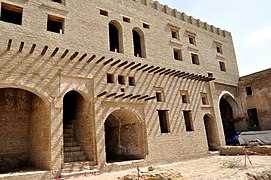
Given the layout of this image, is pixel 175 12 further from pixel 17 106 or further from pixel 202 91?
pixel 17 106

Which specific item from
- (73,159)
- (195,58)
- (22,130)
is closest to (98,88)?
(73,159)

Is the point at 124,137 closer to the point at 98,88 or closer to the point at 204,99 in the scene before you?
the point at 98,88

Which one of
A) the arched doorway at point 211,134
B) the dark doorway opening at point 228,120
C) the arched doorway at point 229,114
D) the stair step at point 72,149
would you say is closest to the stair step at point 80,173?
the stair step at point 72,149

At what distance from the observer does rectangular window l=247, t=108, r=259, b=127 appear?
21.0 meters

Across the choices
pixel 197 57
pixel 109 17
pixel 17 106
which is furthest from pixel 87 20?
pixel 197 57

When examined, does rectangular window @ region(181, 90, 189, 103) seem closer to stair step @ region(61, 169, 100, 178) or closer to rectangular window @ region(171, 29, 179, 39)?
rectangular window @ region(171, 29, 179, 39)

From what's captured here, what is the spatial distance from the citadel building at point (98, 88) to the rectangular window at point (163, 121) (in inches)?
2.8

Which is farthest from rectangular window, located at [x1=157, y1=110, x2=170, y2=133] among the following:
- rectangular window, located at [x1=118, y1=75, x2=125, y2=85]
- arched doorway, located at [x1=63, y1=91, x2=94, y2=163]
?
arched doorway, located at [x1=63, y1=91, x2=94, y2=163]

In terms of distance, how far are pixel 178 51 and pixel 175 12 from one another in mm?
3506

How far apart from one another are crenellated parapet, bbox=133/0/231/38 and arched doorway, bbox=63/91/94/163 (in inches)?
359

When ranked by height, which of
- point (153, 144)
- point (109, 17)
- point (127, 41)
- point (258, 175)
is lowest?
point (258, 175)

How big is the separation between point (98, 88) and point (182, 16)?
11.3 metres

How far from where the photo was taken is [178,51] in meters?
18.2

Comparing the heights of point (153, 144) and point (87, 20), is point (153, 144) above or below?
below
